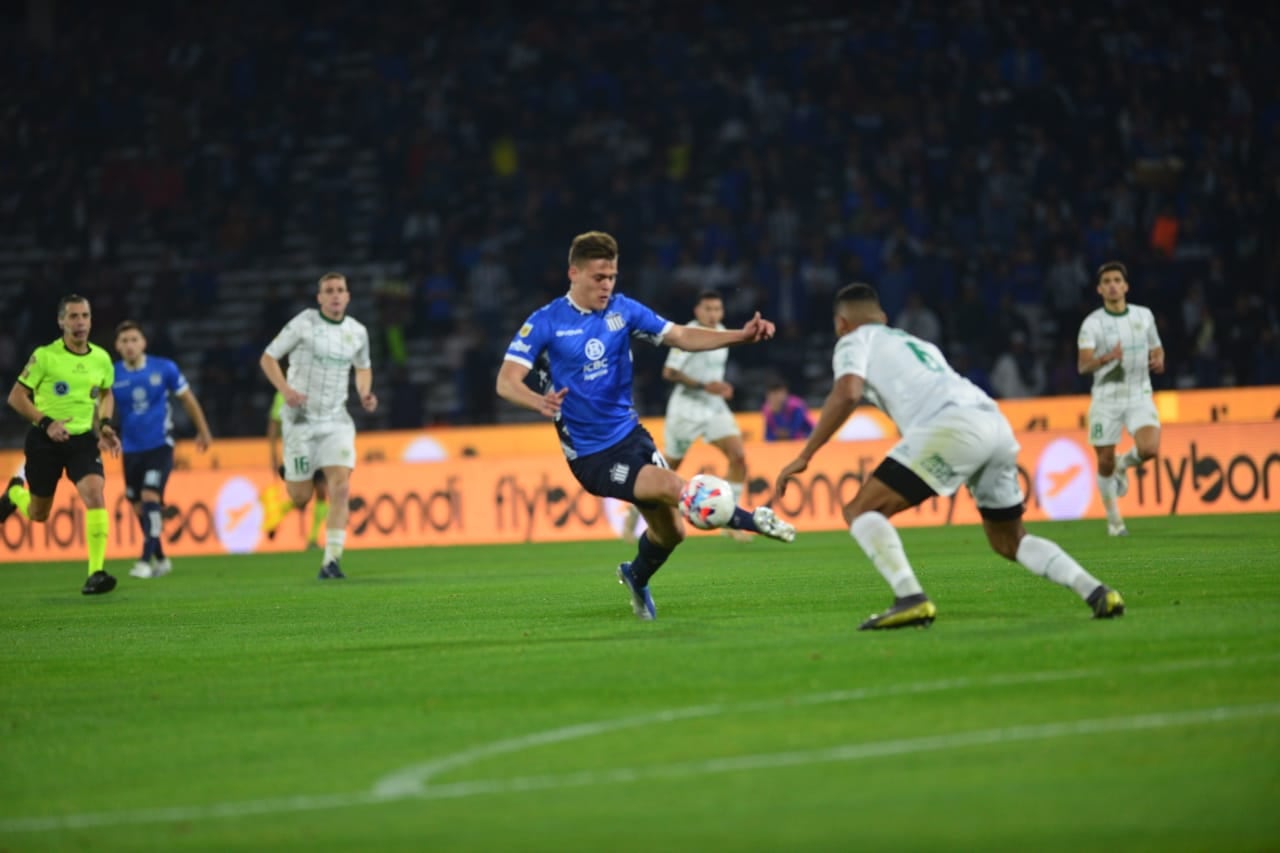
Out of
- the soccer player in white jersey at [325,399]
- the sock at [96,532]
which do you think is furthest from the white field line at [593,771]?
the sock at [96,532]

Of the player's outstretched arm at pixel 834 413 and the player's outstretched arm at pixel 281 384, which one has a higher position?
the player's outstretched arm at pixel 281 384

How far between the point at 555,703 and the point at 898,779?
234cm

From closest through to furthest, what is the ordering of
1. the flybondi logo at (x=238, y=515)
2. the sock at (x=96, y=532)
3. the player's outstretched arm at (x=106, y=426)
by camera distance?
the player's outstretched arm at (x=106, y=426)
the sock at (x=96, y=532)
the flybondi logo at (x=238, y=515)

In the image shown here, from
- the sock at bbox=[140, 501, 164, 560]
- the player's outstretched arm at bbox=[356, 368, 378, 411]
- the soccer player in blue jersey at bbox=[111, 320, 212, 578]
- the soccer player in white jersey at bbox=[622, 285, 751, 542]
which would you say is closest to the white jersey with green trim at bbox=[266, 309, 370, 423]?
the player's outstretched arm at bbox=[356, 368, 378, 411]

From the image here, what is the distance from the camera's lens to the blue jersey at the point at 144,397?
21016mm

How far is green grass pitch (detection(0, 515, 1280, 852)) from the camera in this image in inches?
218

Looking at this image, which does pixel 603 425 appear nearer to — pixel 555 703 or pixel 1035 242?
pixel 555 703

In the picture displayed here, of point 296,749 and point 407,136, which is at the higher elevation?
point 407,136

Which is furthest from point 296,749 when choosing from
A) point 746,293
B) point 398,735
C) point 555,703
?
point 746,293

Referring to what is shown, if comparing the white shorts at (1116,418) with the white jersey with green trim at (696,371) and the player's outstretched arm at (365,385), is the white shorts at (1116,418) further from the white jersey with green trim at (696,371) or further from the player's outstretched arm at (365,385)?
the player's outstretched arm at (365,385)

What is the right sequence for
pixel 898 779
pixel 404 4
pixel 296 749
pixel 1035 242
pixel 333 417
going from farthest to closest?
pixel 404 4, pixel 1035 242, pixel 333 417, pixel 296 749, pixel 898 779

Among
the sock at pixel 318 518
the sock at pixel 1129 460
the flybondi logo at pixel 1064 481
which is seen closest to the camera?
the sock at pixel 1129 460

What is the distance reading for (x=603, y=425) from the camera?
38.7 feet

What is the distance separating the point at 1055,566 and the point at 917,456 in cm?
88
